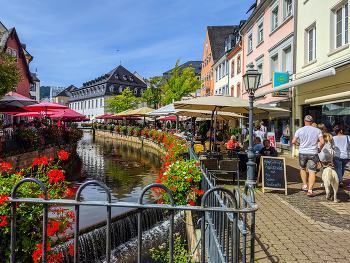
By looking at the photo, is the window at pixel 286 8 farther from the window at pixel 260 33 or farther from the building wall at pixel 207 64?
the building wall at pixel 207 64

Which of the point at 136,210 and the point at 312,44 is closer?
the point at 136,210

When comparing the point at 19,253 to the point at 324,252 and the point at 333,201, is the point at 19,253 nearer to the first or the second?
the point at 324,252

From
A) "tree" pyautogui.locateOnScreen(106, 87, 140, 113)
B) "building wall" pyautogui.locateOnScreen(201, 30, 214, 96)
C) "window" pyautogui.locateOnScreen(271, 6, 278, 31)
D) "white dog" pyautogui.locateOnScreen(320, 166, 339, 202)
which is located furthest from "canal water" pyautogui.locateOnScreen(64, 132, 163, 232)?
"tree" pyautogui.locateOnScreen(106, 87, 140, 113)

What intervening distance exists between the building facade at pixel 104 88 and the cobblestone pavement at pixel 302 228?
59309 mm

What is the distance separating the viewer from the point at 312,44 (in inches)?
493

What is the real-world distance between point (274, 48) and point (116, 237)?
49.3ft

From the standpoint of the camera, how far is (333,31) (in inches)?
418

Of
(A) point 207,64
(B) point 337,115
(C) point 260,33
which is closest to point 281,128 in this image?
(B) point 337,115

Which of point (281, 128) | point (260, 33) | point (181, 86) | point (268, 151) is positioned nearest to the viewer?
point (268, 151)

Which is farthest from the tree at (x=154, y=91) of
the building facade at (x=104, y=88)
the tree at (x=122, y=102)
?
the building facade at (x=104, y=88)

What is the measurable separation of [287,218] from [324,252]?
1277mm

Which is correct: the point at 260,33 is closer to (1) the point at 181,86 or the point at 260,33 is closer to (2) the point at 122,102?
(1) the point at 181,86

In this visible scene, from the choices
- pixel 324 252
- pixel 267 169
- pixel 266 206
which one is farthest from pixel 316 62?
pixel 324 252

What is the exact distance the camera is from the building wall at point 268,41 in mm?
14848
